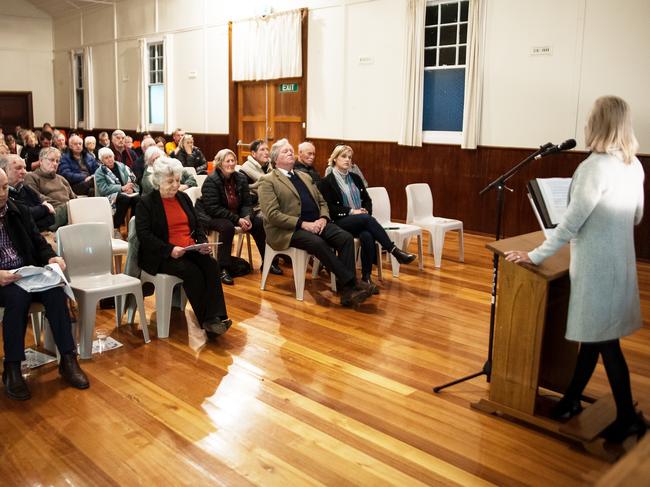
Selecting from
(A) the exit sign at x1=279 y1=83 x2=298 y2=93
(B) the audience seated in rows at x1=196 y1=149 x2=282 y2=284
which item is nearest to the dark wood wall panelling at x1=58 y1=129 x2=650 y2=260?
(A) the exit sign at x1=279 y1=83 x2=298 y2=93

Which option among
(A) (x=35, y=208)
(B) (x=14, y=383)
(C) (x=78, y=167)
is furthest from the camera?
(C) (x=78, y=167)

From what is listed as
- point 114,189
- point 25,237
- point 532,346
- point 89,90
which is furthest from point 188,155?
point 89,90

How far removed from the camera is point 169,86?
12.1 meters

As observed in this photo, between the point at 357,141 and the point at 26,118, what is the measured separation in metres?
10.3

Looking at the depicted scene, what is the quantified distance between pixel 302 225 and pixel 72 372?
2197 mm

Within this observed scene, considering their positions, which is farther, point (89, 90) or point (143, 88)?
point (89, 90)

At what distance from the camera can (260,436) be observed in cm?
278

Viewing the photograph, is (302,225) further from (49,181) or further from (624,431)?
(624,431)

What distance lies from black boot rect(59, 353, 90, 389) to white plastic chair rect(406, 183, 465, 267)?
141 inches

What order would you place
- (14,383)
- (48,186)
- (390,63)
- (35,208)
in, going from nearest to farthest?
1. (14,383)
2. (35,208)
3. (48,186)
4. (390,63)

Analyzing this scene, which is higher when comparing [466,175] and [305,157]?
[305,157]

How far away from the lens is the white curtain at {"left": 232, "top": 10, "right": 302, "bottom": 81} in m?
9.54

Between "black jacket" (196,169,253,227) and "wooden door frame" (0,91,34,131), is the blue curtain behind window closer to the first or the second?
"black jacket" (196,169,253,227)

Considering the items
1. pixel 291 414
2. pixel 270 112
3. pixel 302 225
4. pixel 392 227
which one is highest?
pixel 270 112
